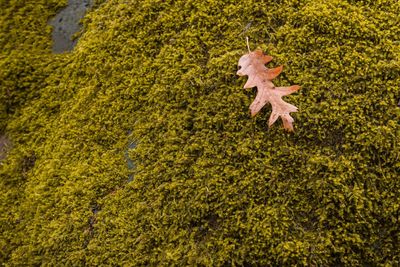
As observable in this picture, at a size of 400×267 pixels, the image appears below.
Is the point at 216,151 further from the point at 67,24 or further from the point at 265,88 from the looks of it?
the point at 67,24

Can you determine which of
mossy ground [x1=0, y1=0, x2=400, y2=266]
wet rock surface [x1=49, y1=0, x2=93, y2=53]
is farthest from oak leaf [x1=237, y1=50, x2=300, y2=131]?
wet rock surface [x1=49, y1=0, x2=93, y2=53]

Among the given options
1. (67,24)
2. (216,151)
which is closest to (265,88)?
(216,151)

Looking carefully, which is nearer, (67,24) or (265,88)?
(265,88)

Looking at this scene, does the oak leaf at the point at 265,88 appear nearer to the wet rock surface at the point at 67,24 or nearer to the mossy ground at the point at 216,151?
the mossy ground at the point at 216,151

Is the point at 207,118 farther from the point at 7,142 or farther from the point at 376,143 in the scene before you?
the point at 7,142

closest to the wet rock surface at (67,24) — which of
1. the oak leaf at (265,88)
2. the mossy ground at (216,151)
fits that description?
the mossy ground at (216,151)

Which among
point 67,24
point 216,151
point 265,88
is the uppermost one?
point 67,24
